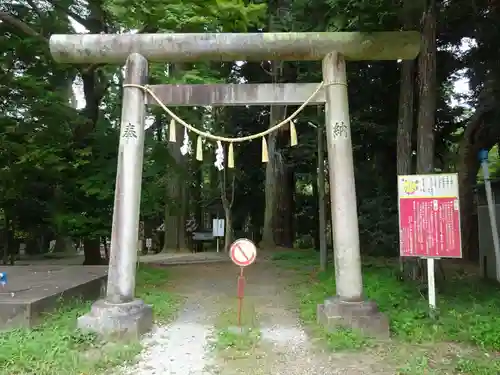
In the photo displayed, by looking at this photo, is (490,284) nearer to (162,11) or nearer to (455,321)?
(455,321)

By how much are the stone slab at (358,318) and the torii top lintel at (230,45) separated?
3.71 meters

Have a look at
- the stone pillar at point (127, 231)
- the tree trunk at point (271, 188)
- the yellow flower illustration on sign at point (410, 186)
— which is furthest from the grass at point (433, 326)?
the tree trunk at point (271, 188)

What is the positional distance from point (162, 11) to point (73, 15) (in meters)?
5.55

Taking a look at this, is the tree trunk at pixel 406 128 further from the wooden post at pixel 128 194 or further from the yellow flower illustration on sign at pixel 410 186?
the wooden post at pixel 128 194

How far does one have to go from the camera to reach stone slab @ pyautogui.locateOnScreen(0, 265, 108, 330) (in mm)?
6145

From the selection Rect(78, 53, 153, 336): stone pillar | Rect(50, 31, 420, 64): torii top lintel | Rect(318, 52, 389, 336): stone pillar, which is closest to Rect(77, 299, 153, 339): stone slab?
Rect(78, 53, 153, 336): stone pillar

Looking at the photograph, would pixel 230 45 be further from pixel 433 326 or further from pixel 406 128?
pixel 433 326

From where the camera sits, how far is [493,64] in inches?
462

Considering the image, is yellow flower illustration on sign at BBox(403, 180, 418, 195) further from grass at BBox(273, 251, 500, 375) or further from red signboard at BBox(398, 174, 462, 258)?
grass at BBox(273, 251, 500, 375)

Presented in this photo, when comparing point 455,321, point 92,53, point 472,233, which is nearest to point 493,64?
point 472,233

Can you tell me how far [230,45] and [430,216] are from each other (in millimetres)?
3931

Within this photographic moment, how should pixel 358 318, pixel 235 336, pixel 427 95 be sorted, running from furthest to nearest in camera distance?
pixel 427 95 < pixel 358 318 < pixel 235 336

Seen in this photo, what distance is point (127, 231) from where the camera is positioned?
6387 millimetres

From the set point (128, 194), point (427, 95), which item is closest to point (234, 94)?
point (128, 194)
